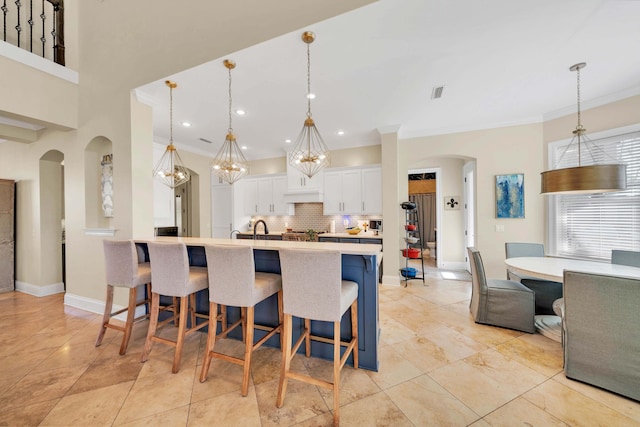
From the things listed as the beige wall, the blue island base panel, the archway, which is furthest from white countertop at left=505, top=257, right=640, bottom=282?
the archway

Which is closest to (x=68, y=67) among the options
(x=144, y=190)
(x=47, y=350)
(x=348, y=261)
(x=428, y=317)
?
(x=144, y=190)

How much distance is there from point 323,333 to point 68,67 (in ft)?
16.1

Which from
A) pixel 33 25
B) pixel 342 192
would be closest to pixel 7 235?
pixel 33 25

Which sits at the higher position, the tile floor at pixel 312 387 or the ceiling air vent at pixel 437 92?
the ceiling air vent at pixel 437 92

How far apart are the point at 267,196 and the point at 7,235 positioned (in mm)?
4667

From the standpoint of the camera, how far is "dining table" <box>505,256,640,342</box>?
231 centimetres

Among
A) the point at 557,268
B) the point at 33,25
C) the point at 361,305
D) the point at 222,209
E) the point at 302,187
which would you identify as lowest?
the point at 361,305

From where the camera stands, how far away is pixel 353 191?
521 cm

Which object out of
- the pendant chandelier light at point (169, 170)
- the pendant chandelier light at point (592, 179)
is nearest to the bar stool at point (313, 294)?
the pendant chandelier light at point (592, 179)

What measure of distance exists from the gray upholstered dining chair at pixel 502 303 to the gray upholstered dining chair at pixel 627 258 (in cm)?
111

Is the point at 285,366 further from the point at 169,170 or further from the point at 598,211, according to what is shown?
the point at 598,211

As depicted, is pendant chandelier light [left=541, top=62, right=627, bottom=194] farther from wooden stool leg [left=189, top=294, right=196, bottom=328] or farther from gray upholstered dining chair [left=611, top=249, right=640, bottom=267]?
wooden stool leg [left=189, top=294, right=196, bottom=328]

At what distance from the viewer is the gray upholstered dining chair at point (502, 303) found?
8.72 ft

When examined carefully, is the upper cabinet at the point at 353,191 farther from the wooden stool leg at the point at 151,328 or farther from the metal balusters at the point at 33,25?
the metal balusters at the point at 33,25
